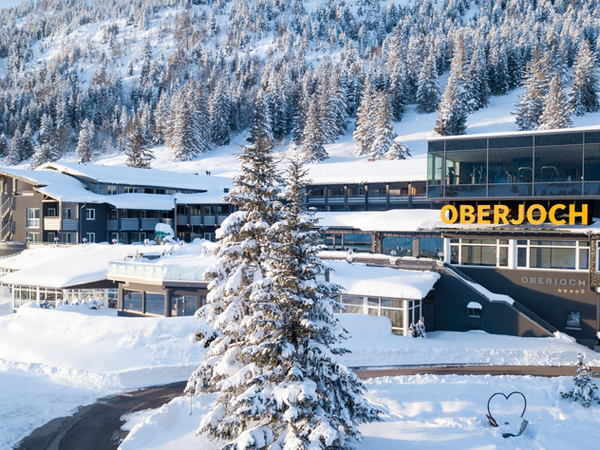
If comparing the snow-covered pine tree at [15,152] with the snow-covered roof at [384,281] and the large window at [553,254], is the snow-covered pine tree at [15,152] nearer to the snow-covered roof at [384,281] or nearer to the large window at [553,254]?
the snow-covered roof at [384,281]

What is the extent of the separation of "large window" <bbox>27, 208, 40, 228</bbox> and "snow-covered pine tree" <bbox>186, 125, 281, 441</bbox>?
40.0 meters

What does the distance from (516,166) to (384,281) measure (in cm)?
988

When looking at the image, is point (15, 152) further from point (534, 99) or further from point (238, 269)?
point (238, 269)

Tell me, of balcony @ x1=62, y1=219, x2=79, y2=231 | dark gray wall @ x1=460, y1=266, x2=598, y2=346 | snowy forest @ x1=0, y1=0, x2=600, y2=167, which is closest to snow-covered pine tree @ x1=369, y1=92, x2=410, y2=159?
snowy forest @ x1=0, y1=0, x2=600, y2=167

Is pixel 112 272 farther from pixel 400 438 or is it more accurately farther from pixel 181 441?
pixel 400 438

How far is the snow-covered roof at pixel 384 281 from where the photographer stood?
25203 millimetres

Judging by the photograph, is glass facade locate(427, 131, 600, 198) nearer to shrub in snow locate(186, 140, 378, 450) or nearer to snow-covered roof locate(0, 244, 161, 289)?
shrub in snow locate(186, 140, 378, 450)

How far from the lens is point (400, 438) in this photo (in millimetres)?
13586

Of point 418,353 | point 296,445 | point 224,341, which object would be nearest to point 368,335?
point 418,353

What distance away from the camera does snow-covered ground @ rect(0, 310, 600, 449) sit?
17188 millimetres

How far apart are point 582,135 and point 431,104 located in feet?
236

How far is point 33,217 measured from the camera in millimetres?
47562

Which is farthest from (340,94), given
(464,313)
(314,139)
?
(464,313)

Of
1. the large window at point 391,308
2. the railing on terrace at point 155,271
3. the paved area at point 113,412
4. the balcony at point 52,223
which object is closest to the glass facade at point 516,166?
the large window at point 391,308
